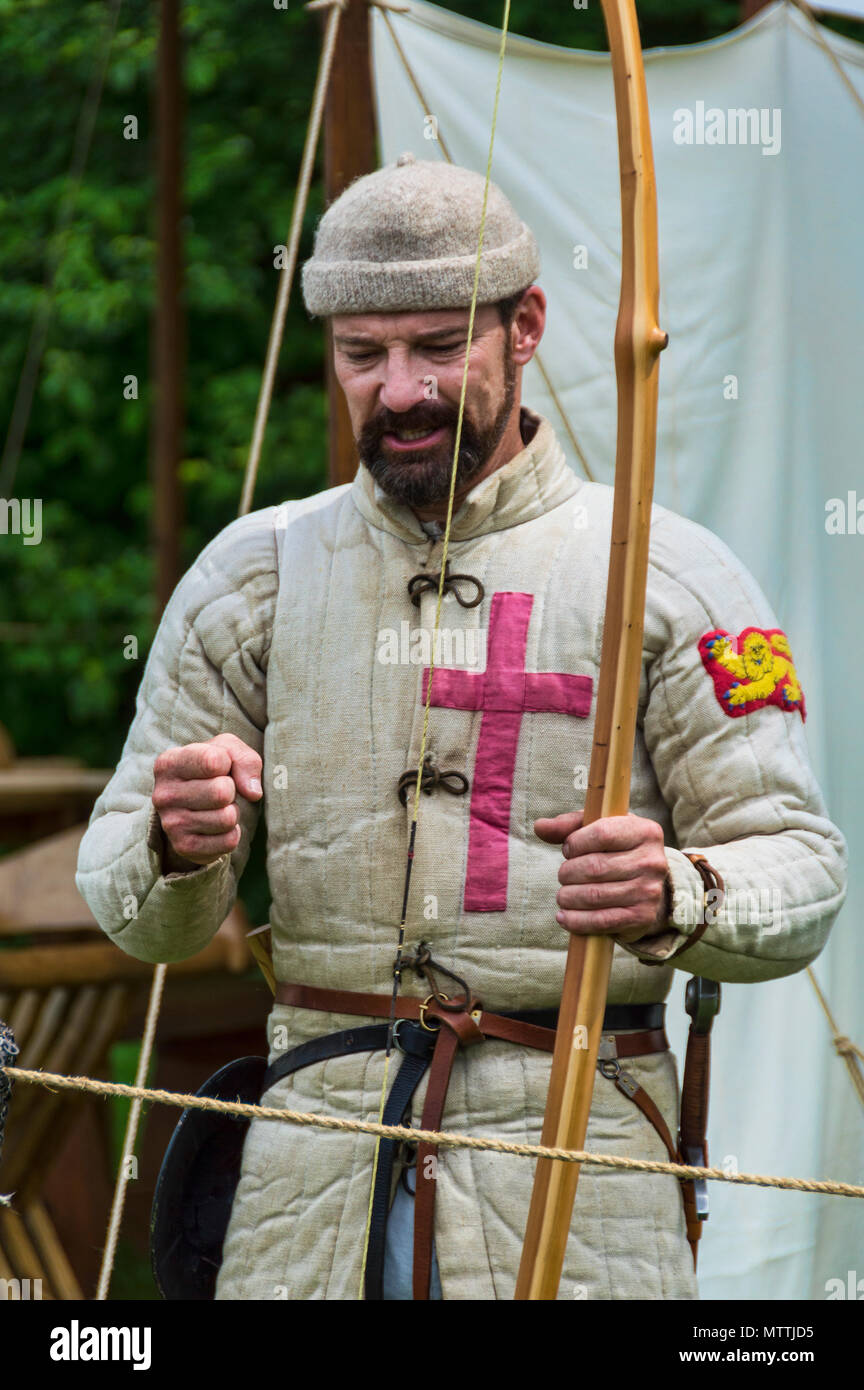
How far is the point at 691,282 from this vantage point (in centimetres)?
294

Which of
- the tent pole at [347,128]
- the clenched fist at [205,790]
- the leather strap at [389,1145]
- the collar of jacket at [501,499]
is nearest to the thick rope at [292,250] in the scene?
the tent pole at [347,128]

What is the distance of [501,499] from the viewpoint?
1.87 meters

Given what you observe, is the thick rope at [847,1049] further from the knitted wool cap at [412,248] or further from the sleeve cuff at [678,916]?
the knitted wool cap at [412,248]

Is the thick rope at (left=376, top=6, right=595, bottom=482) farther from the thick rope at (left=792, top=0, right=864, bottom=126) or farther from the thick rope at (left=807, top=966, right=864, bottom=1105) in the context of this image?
the thick rope at (left=807, top=966, right=864, bottom=1105)

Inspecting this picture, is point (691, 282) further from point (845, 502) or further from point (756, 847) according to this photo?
point (756, 847)

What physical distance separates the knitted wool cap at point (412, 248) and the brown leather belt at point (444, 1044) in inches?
27.4

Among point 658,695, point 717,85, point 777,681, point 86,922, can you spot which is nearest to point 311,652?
point 658,695

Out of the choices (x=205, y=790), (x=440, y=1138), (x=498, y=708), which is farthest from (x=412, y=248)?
(x=440, y=1138)

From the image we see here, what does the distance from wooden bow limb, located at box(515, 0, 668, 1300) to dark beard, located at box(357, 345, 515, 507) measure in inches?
10.3

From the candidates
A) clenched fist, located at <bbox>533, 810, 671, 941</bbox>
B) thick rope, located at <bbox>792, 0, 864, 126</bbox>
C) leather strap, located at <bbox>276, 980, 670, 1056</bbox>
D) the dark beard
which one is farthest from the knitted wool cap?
thick rope, located at <bbox>792, 0, 864, 126</bbox>

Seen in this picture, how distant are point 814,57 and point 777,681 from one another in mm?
1612

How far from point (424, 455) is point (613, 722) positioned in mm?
410

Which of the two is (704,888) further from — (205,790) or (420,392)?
(420,392)

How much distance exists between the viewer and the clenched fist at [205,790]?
160 centimetres
